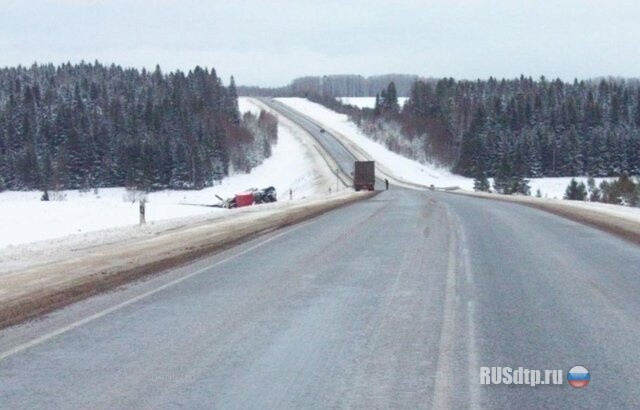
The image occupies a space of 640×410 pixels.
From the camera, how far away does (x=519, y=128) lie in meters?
154

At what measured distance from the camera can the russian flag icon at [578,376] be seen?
634 centimetres

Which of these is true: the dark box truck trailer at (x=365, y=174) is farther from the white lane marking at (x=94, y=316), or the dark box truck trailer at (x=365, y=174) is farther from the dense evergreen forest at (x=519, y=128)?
the white lane marking at (x=94, y=316)

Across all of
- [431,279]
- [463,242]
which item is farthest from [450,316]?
[463,242]

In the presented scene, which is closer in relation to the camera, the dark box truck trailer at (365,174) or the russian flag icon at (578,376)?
the russian flag icon at (578,376)

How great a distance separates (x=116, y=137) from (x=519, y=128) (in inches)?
3102

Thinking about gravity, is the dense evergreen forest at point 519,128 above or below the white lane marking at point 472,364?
above

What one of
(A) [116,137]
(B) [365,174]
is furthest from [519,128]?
(B) [365,174]

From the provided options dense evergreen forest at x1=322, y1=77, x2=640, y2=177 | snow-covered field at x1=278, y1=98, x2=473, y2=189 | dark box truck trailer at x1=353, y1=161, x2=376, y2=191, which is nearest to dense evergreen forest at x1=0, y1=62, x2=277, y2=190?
snow-covered field at x1=278, y1=98, x2=473, y2=189

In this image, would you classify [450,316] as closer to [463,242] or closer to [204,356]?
[204,356]

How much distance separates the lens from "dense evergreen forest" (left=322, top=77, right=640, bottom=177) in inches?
5384
